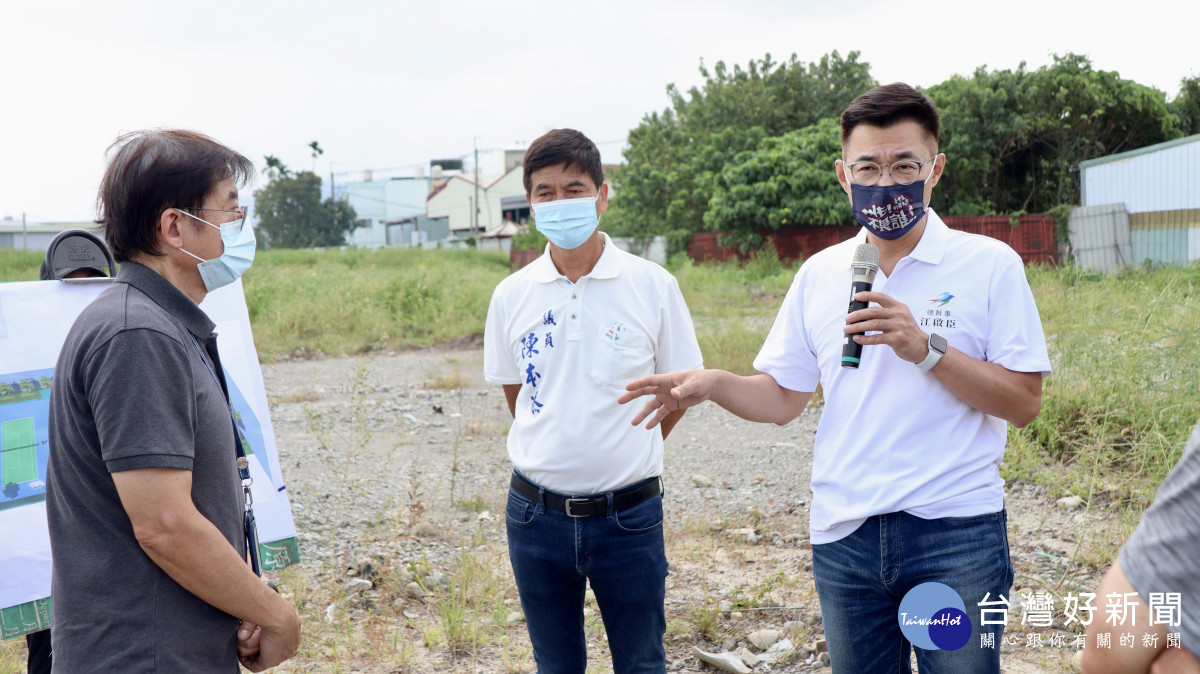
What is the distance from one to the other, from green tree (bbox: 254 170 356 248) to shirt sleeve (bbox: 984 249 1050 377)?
53316 mm

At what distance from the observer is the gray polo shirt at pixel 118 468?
5.00ft

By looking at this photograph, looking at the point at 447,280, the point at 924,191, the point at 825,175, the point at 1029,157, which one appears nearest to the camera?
the point at 924,191

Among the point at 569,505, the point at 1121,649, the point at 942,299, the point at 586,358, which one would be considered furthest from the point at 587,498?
the point at 1121,649

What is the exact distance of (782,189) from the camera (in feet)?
74.5

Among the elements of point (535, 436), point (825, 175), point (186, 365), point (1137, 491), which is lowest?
point (1137, 491)

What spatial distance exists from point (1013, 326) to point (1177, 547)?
36.3 inches

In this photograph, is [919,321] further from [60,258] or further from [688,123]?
[688,123]

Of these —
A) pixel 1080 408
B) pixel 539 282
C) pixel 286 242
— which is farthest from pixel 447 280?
pixel 286 242

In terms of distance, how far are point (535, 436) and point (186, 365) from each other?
3.64 feet

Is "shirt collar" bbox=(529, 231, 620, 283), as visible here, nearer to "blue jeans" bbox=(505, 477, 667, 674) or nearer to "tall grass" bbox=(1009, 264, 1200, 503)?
"blue jeans" bbox=(505, 477, 667, 674)

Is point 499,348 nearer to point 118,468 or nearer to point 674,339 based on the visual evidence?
point 674,339

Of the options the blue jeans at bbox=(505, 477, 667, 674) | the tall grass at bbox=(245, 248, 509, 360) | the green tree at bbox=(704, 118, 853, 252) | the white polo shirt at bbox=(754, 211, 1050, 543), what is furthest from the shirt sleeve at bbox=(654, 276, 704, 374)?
the green tree at bbox=(704, 118, 853, 252)

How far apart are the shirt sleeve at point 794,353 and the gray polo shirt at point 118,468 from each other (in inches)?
53.3

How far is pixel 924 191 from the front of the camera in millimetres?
1990
